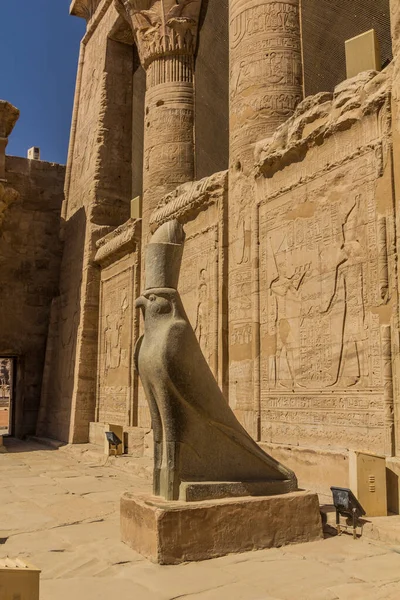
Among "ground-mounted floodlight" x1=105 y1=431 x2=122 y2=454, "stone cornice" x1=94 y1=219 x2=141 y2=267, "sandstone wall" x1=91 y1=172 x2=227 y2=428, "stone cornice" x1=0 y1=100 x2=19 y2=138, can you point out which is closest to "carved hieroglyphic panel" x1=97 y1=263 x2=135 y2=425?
"sandstone wall" x1=91 y1=172 x2=227 y2=428

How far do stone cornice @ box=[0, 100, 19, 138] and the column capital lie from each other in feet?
11.5

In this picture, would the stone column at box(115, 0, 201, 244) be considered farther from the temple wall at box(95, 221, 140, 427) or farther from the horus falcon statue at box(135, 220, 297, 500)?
the horus falcon statue at box(135, 220, 297, 500)

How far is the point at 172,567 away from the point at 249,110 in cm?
590

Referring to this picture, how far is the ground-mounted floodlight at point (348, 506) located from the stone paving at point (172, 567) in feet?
0.42

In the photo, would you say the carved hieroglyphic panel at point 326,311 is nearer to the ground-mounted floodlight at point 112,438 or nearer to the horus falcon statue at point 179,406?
the horus falcon statue at point 179,406

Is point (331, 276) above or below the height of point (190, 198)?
below

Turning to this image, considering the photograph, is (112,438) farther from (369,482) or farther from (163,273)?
(163,273)

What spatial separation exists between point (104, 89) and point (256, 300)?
873 centimetres

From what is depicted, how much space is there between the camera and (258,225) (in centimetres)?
735

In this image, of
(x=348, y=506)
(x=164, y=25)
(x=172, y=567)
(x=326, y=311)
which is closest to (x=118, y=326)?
(x=164, y=25)

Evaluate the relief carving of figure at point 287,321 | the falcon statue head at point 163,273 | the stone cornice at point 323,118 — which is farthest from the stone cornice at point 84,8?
the falcon statue head at point 163,273

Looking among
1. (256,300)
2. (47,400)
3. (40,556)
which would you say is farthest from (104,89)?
(40,556)

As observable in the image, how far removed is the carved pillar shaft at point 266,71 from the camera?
7.78 m

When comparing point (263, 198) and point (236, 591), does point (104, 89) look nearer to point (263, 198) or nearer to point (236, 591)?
point (263, 198)
